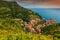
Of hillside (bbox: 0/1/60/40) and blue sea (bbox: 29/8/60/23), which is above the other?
blue sea (bbox: 29/8/60/23)

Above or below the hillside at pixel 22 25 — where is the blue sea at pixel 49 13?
above

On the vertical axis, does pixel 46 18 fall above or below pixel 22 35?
above

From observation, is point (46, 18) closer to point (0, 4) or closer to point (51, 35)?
point (51, 35)

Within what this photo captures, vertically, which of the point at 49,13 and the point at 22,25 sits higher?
the point at 49,13

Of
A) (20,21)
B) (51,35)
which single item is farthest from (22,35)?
(51,35)
